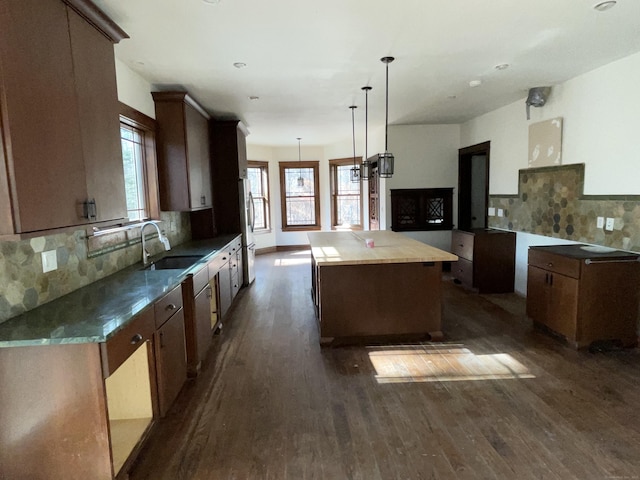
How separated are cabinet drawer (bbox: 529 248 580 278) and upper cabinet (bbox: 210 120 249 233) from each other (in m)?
3.72

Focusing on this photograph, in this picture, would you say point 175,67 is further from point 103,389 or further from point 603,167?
point 603,167

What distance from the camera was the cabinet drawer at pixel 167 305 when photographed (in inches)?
90.4

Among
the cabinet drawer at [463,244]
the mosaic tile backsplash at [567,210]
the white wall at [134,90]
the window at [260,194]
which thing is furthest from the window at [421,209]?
the white wall at [134,90]

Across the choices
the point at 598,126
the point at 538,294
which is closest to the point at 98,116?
the point at 538,294

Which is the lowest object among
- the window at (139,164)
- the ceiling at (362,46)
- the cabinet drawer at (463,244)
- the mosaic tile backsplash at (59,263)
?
the cabinet drawer at (463,244)

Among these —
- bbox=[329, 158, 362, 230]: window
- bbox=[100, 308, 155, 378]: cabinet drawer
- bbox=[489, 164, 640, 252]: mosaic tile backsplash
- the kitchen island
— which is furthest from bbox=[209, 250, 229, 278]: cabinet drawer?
bbox=[329, 158, 362, 230]: window

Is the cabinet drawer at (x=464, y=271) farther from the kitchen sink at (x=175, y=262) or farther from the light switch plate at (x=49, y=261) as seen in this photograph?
the light switch plate at (x=49, y=261)

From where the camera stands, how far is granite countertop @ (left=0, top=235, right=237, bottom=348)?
1.64 m

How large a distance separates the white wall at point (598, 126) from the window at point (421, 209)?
1.60m

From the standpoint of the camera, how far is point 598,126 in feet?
12.1

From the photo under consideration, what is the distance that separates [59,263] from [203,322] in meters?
1.23

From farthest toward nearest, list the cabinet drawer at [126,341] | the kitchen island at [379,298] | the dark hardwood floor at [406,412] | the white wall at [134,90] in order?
the kitchen island at [379,298]
the white wall at [134,90]
the dark hardwood floor at [406,412]
the cabinet drawer at [126,341]

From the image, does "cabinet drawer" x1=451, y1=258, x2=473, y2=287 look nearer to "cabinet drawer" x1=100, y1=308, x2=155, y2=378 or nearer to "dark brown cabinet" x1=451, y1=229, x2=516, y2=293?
"dark brown cabinet" x1=451, y1=229, x2=516, y2=293

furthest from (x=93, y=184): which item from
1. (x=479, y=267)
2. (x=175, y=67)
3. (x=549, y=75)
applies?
(x=479, y=267)
